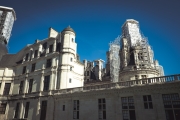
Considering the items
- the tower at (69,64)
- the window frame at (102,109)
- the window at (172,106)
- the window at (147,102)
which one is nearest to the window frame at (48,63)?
the tower at (69,64)

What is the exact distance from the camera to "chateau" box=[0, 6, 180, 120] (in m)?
14.6

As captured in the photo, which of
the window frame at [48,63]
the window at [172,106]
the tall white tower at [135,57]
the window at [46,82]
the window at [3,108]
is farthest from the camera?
the window at [3,108]

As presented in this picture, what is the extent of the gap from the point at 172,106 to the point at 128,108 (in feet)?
14.8

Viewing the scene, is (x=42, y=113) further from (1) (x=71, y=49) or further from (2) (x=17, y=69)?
(2) (x=17, y=69)

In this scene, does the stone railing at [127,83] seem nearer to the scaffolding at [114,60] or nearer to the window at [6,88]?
the window at [6,88]

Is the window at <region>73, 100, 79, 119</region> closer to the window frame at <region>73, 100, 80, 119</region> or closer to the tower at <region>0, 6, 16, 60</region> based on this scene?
the window frame at <region>73, 100, 80, 119</region>

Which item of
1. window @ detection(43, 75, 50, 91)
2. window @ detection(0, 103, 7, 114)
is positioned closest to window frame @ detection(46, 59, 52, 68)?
window @ detection(43, 75, 50, 91)

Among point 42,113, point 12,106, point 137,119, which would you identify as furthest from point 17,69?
point 137,119

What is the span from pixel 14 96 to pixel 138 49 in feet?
108

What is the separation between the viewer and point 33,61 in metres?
31.2

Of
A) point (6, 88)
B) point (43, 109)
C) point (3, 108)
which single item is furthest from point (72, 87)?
point (6, 88)

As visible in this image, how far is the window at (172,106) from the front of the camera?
13268 millimetres

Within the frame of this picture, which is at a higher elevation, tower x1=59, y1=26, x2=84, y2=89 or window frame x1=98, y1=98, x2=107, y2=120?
tower x1=59, y1=26, x2=84, y2=89

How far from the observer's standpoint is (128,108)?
15.7 metres
